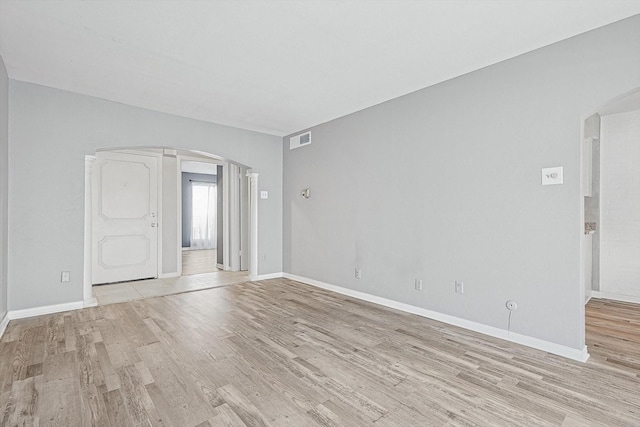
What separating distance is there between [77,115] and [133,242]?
244 cm

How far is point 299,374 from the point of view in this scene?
2277 millimetres

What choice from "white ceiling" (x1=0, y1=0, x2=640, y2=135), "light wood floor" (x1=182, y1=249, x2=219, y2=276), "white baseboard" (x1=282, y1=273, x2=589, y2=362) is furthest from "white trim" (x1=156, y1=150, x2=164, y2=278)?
"white baseboard" (x1=282, y1=273, x2=589, y2=362)

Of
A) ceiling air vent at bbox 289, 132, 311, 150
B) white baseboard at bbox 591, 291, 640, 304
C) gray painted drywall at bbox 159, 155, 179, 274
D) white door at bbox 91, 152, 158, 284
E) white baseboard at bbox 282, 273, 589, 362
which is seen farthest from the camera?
gray painted drywall at bbox 159, 155, 179, 274

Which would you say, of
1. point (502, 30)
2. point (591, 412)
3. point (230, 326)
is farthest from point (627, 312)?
point (230, 326)

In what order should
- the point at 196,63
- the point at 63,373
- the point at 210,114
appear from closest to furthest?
1. the point at 63,373
2. the point at 196,63
3. the point at 210,114

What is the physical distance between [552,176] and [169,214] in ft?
19.6

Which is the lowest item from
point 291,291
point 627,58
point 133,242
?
point 291,291

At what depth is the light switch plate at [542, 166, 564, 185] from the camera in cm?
264

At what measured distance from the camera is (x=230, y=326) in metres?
3.26

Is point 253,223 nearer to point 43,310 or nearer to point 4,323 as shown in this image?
point 43,310

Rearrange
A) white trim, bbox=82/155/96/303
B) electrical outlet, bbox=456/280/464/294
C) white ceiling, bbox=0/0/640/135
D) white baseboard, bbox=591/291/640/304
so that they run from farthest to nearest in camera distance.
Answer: white baseboard, bbox=591/291/640/304 → white trim, bbox=82/155/96/303 → electrical outlet, bbox=456/280/464/294 → white ceiling, bbox=0/0/640/135

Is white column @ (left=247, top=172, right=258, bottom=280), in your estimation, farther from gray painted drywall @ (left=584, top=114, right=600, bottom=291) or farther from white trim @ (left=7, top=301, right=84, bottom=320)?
gray painted drywall @ (left=584, top=114, right=600, bottom=291)

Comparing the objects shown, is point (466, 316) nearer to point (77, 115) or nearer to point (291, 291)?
point (291, 291)

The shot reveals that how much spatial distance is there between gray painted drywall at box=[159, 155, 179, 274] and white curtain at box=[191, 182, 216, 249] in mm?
5105
